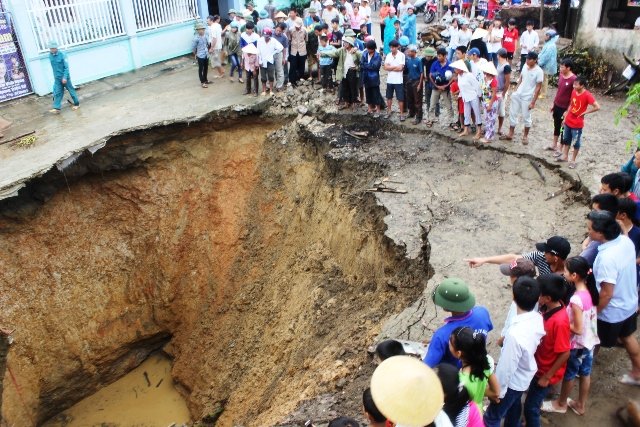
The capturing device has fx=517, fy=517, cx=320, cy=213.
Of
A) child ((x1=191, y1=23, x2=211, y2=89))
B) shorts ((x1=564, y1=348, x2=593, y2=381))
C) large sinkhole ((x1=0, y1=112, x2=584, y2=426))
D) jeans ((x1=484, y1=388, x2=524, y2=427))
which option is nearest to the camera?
jeans ((x1=484, y1=388, x2=524, y2=427))

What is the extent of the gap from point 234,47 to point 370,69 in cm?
369

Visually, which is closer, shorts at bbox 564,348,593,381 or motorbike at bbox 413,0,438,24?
shorts at bbox 564,348,593,381

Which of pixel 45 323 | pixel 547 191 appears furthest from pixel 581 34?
pixel 45 323

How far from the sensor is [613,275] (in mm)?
4410

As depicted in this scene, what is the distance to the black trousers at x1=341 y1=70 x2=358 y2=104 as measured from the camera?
34.1 feet

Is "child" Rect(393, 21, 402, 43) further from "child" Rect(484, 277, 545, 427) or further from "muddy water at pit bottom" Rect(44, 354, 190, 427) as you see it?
"child" Rect(484, 277, 545, 427)

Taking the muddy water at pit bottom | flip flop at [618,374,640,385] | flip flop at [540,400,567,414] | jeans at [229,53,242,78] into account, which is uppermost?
jeans at [229,53,242,78]

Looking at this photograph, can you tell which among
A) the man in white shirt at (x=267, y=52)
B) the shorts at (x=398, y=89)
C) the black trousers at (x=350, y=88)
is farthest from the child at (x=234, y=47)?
the shorts at (x=398, y=89)

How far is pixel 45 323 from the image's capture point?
9.81 m

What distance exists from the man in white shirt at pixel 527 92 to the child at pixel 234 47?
6.33m

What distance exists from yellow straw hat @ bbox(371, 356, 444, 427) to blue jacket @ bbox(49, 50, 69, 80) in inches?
384

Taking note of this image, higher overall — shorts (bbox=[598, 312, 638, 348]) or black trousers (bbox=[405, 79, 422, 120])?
black trousers (bbox=[405, 79, 422, 120])

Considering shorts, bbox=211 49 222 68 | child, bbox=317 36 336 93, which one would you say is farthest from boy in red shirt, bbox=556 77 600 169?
shorts, bbox=211 49 222 68

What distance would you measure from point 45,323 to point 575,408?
9.12m
